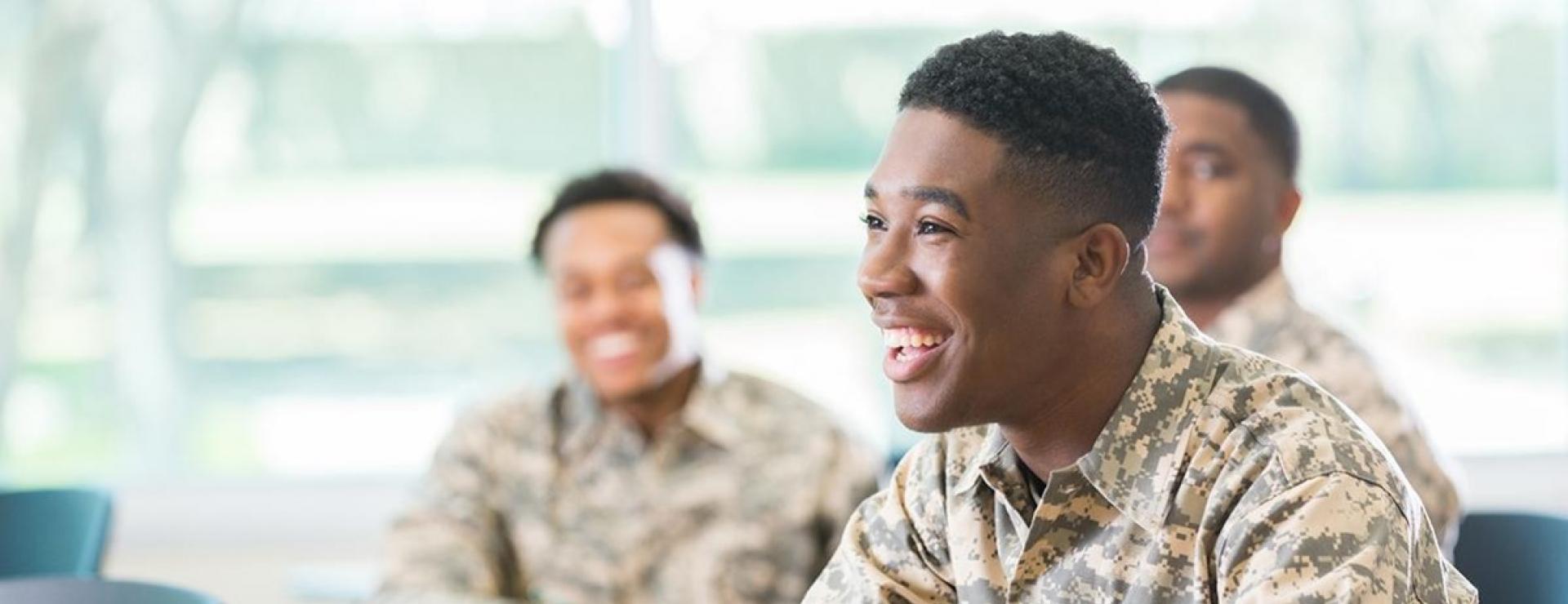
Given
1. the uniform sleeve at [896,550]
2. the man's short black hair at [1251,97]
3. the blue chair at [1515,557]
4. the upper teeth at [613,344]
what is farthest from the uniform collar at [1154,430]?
the upper teeth at [613,344]

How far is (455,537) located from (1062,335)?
1622mm

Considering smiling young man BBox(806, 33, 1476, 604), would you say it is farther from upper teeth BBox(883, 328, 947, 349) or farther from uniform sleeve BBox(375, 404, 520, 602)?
uniform sleeve BBox(375, 404, 520, 602)

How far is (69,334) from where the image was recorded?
467 cm

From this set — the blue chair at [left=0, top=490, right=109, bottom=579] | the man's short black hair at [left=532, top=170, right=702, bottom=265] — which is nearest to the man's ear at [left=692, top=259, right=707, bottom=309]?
the man's short black hair at [left=532, top=170, right=702, bottom=265]

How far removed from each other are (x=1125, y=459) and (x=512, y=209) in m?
3.17

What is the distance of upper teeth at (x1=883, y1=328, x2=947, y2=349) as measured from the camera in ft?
5.96

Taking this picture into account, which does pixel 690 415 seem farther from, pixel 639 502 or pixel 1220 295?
pixel 1220 295

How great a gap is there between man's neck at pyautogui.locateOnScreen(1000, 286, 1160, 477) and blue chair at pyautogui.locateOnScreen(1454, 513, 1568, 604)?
0.75 metres

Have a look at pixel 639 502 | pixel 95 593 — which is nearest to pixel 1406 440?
pixel 639 502

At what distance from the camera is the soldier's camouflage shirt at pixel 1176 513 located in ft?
5.26

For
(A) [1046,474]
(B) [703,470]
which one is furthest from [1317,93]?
(A) [1046,474]

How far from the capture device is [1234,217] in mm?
2922

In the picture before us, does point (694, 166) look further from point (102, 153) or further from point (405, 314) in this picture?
point (102, 153)

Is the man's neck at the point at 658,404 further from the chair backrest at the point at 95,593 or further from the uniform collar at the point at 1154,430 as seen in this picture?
the uniform collar at the point at 1154,430
